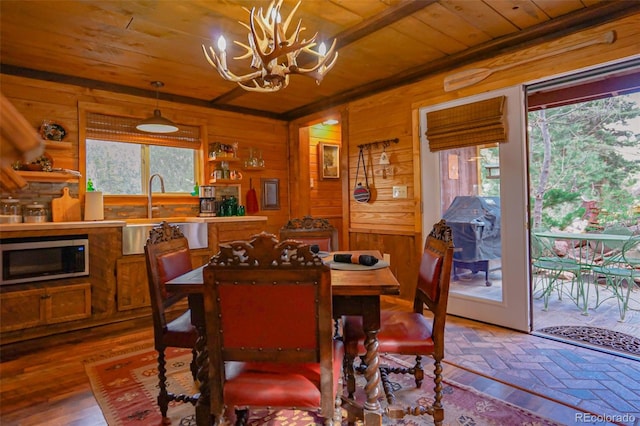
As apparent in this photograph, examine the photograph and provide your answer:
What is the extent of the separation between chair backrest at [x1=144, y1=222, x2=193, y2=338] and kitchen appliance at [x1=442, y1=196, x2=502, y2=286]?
2.46m

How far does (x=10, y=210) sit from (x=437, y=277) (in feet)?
12.8

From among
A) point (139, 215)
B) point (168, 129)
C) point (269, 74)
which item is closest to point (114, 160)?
point (139, 215)

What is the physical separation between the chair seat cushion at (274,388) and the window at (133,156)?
356 centimetres

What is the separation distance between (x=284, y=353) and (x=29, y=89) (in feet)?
13.2

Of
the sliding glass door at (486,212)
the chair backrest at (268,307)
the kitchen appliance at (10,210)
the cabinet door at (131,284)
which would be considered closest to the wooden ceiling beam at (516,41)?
the sliding glass door at (486,212)

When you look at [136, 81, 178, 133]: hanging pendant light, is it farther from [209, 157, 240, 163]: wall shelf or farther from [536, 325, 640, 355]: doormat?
[536, 325, 640, 355]: doormat

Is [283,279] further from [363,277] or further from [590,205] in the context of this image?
[590,205]

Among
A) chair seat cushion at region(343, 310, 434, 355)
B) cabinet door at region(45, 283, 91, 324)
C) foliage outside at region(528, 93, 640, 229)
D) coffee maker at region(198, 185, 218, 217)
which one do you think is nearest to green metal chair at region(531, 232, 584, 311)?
foliage outside at region(528, 93, 640, 229)

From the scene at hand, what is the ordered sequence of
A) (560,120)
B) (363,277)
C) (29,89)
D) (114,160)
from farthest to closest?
(560,120)
(114,160)
(29,89)
(363,277)

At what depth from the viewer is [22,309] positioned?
3068 millimetres

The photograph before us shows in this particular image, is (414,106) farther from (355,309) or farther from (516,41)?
(355,309)

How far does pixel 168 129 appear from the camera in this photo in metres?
3.74

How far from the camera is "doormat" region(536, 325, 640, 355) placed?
9.35ft

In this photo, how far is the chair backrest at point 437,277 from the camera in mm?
1759
